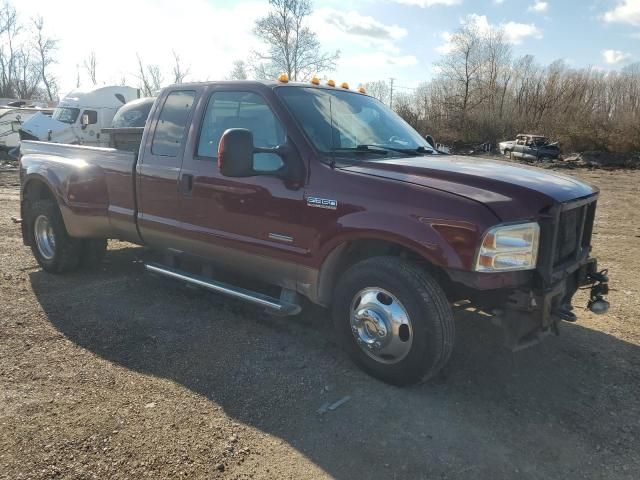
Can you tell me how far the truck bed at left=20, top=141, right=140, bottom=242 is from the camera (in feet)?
16.4

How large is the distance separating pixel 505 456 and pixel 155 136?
3.78m

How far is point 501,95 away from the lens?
46312 mm

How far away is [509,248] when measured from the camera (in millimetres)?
2965

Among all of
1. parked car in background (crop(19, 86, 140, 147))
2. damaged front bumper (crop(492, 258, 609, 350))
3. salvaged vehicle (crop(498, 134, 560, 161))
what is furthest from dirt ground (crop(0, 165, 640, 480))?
salvaged vehicle (crop(498, 134, 560, 161))

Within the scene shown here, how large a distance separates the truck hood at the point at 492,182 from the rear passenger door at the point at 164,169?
69.3 inches

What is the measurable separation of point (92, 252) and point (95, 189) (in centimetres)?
94

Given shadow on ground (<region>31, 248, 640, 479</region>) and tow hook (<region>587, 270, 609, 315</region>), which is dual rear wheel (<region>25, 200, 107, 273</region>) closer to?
shadow on ground (<region>31, 248, 640, 479</region>)

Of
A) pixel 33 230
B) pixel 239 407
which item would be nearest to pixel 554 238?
pixel 239 407

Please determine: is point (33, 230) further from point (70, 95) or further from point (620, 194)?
point (620, 194)

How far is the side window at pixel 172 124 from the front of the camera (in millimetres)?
4574

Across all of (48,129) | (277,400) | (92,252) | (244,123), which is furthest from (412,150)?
(48,129)

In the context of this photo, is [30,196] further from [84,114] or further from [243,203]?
[84,114]

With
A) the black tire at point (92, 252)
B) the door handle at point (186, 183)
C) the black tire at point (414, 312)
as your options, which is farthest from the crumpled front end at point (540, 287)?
the black tire at point (92, 252)

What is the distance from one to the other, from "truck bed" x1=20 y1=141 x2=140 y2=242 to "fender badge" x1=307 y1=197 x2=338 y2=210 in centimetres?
210
